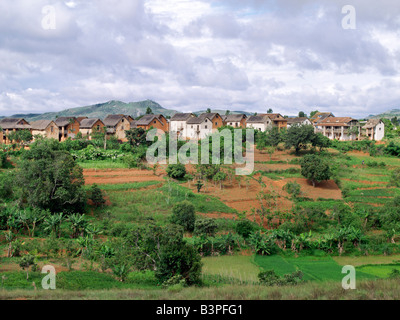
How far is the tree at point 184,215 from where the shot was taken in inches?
973

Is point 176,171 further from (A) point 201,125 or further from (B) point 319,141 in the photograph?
(A) point 201,125

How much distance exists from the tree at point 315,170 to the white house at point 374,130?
32646mm

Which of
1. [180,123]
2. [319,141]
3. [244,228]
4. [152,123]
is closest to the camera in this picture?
[244,228]

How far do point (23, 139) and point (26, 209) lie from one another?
24.5 m

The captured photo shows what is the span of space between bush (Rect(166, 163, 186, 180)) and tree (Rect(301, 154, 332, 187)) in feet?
37.2

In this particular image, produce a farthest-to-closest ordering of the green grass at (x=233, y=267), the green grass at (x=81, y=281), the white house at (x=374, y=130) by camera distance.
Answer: the white house at (x=374, y=130)
the green grass at (x=233, y=267)
the green grass at (x=81, y=281)

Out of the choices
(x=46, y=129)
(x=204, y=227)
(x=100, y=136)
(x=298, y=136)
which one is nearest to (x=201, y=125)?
(x=100, y=136)

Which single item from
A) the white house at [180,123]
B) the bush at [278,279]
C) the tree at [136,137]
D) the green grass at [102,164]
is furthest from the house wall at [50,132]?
the bush at [278,279]

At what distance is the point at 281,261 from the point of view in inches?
860

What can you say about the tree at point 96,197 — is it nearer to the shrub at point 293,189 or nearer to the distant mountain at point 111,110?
the shrub at point 293,189

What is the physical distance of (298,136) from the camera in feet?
146

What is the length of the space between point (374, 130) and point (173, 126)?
110 ft

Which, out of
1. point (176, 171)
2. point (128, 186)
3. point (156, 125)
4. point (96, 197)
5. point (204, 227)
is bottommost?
point (204, 227)

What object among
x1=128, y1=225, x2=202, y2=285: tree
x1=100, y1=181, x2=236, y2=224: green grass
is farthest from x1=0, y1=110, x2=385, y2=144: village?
x1=128, y1=225, x2=202, y2=285: tree
